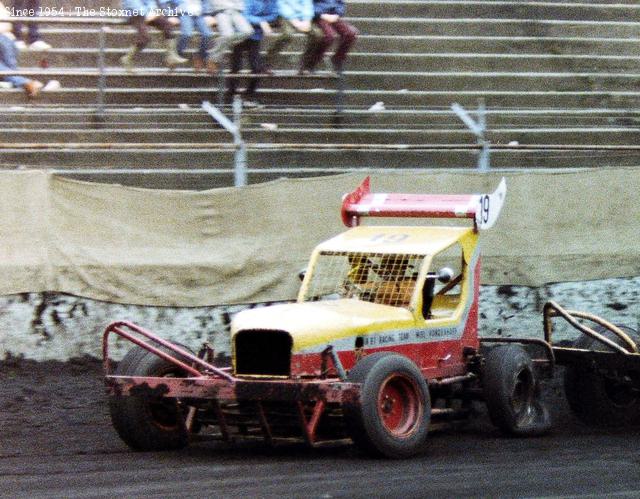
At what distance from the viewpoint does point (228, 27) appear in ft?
48.3

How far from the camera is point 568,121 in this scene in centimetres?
1538

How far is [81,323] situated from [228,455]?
3535 mm

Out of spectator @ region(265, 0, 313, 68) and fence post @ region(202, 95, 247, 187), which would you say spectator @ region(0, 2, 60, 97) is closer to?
spectator @ region(265, 0, 313, 68)

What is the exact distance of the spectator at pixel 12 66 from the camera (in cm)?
1411

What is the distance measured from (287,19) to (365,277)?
6.64 metres

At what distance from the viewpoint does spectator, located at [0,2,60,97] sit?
14109 millimetres

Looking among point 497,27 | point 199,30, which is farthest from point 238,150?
point 497,27

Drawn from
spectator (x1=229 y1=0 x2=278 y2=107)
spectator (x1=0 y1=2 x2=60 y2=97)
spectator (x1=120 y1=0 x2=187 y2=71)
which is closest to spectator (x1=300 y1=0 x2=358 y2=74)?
spectator (x1=229 y1=0 x2=278 y2=107)

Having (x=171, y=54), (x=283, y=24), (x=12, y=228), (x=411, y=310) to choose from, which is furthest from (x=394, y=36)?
(x=411, y=310)

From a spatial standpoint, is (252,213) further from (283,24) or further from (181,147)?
(283,24)

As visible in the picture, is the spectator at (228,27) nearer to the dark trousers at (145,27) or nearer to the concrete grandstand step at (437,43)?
the dark trousers at (145,27)

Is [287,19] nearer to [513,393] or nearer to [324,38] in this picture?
[324,38]

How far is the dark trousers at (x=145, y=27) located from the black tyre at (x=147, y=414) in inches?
272

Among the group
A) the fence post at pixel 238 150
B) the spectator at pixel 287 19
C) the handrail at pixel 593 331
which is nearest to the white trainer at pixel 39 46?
the spectator at pixel 287 19
